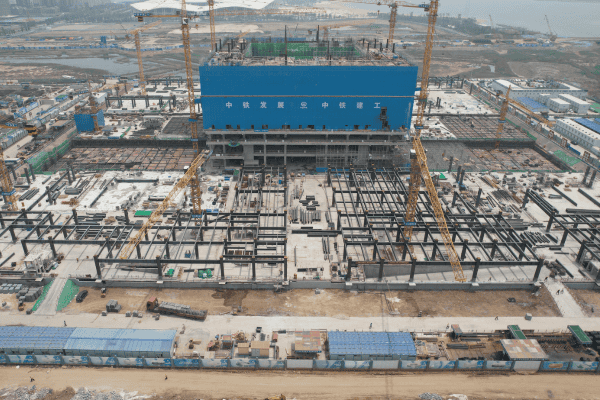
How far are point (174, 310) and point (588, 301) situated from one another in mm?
53900

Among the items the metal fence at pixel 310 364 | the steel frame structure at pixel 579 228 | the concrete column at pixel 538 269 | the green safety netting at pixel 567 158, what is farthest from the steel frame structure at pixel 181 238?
the green safety netting at pixel 567 158

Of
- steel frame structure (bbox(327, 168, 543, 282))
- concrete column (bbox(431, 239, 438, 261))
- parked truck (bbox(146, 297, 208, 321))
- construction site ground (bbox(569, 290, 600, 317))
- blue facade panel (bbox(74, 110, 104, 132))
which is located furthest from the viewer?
blue facade panel (bbox(74, 110, 104, 132))

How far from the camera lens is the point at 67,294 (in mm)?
53594

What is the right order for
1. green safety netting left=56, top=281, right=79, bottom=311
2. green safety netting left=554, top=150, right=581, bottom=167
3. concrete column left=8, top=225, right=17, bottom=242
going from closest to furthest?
green safety netting left=56, top=281, right=79, bottom=311
concrete column left=8, top=225, right=17, bottom=242
green safety netting left=554, top=150, right=581, bottom=167

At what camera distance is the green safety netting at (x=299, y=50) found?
10056cm

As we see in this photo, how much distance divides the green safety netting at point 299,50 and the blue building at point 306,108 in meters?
7.13

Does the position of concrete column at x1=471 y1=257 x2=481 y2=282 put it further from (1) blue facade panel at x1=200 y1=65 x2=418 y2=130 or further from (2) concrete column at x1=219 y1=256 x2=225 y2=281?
(1) blue facade panel at x1=200 y1=65 x2=418 y2=130

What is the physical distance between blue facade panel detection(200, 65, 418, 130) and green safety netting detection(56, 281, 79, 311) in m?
44.2

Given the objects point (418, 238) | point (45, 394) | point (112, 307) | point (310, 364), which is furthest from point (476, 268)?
point (45, 394)

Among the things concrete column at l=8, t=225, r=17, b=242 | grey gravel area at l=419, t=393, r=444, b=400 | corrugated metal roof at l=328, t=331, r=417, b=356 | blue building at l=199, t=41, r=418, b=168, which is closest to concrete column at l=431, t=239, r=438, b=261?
corrugated metal roof at l=328, t=331, r=417, b=356

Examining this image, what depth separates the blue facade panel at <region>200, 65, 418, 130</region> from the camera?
3292 inches

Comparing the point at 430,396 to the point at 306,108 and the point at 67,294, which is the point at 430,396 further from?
the point at 306,108

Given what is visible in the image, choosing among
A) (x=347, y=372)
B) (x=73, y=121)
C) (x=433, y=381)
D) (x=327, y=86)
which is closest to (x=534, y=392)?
(x=433, y=381)

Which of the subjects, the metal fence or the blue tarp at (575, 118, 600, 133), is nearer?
the metal fence
